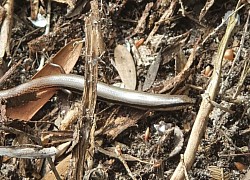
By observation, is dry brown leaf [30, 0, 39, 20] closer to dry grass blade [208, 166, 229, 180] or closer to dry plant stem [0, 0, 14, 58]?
dry plant stem [0, 0, 14, 58]

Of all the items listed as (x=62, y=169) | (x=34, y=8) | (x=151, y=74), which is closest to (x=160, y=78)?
(x=151, y=74)

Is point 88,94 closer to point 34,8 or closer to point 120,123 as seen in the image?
point 120,123

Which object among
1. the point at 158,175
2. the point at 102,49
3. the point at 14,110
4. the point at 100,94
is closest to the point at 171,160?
the point at 158,175

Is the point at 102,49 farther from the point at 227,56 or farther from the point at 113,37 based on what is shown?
the point at 227,56

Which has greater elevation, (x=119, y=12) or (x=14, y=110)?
(x=119, y=12)

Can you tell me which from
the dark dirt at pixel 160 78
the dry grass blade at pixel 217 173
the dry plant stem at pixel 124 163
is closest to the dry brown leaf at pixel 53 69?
the dark dirt at pixel 160 78

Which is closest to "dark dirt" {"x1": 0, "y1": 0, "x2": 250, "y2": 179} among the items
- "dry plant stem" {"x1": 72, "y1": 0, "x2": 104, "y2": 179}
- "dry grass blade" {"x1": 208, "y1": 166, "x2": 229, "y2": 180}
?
"dry grass blade" {"x1": 208, "y1": 166, "x2": 229, "y2": 180}
